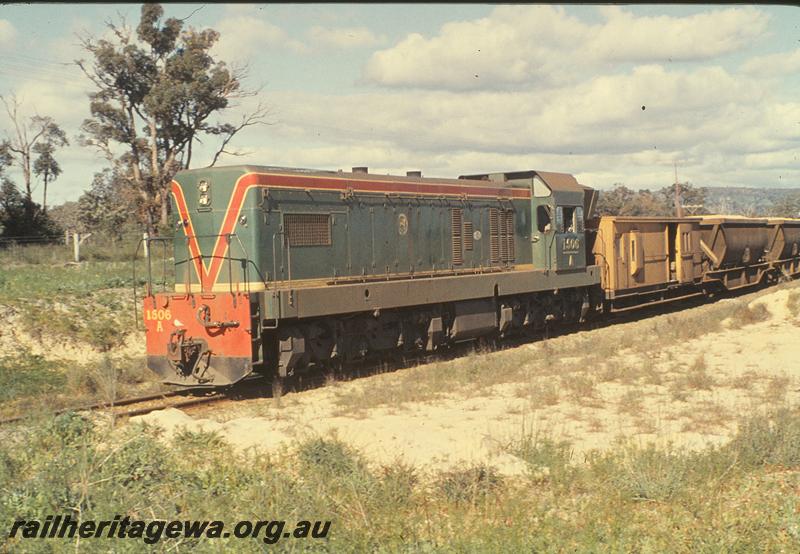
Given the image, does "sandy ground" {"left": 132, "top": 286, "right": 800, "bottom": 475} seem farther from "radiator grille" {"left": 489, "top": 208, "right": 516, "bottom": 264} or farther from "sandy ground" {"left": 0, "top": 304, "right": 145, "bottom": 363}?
"sandy ground" {"left": 0, "top": 304, "right": 145, "bottom": 363}

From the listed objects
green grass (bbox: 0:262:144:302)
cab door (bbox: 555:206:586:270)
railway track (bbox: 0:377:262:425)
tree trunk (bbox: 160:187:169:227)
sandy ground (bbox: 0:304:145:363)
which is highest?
tree trunk (bbox: 160:187:169:227)

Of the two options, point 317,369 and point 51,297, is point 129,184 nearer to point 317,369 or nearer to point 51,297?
point 51,297

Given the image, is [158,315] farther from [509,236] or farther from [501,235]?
[509,236]

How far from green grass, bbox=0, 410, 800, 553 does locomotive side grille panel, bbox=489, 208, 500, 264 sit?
→ 29.9 feet

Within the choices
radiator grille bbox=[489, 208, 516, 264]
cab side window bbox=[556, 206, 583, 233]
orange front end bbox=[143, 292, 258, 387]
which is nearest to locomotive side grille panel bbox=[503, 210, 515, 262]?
radiator grille bbox=[489, 208, 516, 264]

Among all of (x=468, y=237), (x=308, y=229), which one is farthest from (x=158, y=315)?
(x=468, y=237)

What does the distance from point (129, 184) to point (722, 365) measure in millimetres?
31213

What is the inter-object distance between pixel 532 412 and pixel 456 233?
6.60 metres

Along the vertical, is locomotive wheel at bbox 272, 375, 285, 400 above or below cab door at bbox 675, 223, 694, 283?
below

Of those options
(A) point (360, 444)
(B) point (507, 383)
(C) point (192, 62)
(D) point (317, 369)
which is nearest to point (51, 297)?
(D) point (317, 369)

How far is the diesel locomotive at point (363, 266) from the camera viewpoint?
1211 cm

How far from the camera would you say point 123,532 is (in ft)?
18.9

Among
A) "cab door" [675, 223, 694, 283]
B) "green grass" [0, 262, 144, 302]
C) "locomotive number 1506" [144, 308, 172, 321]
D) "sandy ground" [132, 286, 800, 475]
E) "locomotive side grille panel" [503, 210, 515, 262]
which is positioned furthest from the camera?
"cab door" [675, 223, 694, 283]

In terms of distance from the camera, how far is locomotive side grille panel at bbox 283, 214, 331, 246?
42.1ft
